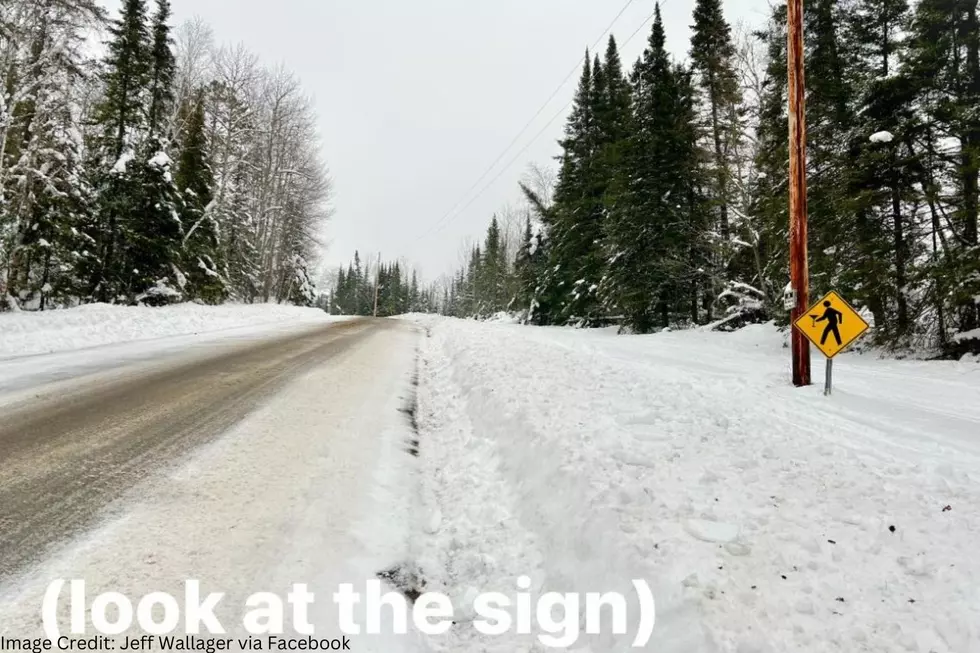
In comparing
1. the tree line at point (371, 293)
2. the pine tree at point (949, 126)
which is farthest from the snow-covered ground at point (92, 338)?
the tree line at point (371, 293)

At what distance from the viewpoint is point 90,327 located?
10914mm

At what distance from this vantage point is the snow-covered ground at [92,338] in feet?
23.5

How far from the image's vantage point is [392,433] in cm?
554

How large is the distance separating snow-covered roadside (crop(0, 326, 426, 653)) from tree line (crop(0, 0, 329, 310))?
1591cm

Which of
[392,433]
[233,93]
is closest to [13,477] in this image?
[392,433]

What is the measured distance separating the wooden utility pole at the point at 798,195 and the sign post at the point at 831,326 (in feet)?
1.72

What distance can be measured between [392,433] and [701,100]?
2018 centimetres

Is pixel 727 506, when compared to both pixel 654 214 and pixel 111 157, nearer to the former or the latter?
pixel 654 214

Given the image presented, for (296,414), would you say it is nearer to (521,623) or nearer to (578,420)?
(578,420)

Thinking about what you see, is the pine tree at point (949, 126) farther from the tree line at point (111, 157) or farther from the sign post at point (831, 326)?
the tree line at point (111, 157)

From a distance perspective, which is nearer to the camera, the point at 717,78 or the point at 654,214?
the point at 654,214

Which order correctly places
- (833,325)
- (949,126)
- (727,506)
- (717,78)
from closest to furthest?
(727,506) → (833,325) → (949,126) → (717,78)

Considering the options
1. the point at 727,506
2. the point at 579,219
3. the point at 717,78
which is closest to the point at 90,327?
the point at 727,506

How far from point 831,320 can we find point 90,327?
570 inches
